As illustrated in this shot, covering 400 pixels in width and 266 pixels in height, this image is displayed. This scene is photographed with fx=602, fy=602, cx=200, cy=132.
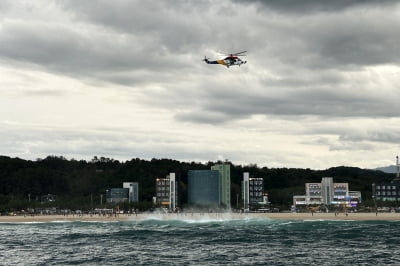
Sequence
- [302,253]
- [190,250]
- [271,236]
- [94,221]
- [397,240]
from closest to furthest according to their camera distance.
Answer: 1. [302,253]
2. [190,250]
3. [397,240]
4. [271,236]
5. [94,221]

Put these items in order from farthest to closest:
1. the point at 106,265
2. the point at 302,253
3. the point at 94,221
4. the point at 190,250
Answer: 1. the point at 94,221
2. the point at 190,250
3. the point at 302,253
4. the point at 106,265

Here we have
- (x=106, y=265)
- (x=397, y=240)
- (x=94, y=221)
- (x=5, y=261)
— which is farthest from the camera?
(x=94, y=221)

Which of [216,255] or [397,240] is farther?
[397,240]

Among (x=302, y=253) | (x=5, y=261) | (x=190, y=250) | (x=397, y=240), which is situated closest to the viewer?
(x=5, y=261)

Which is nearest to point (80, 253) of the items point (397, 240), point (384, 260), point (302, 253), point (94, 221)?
point (302, 253)

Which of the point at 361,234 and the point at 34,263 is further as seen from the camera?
the point at 361,234

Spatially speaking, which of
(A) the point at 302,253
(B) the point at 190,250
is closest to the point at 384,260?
(A) the point at 302,253

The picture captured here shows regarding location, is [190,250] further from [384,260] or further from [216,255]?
[384,260]

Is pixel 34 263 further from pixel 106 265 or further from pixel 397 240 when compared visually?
pixel 397 240
